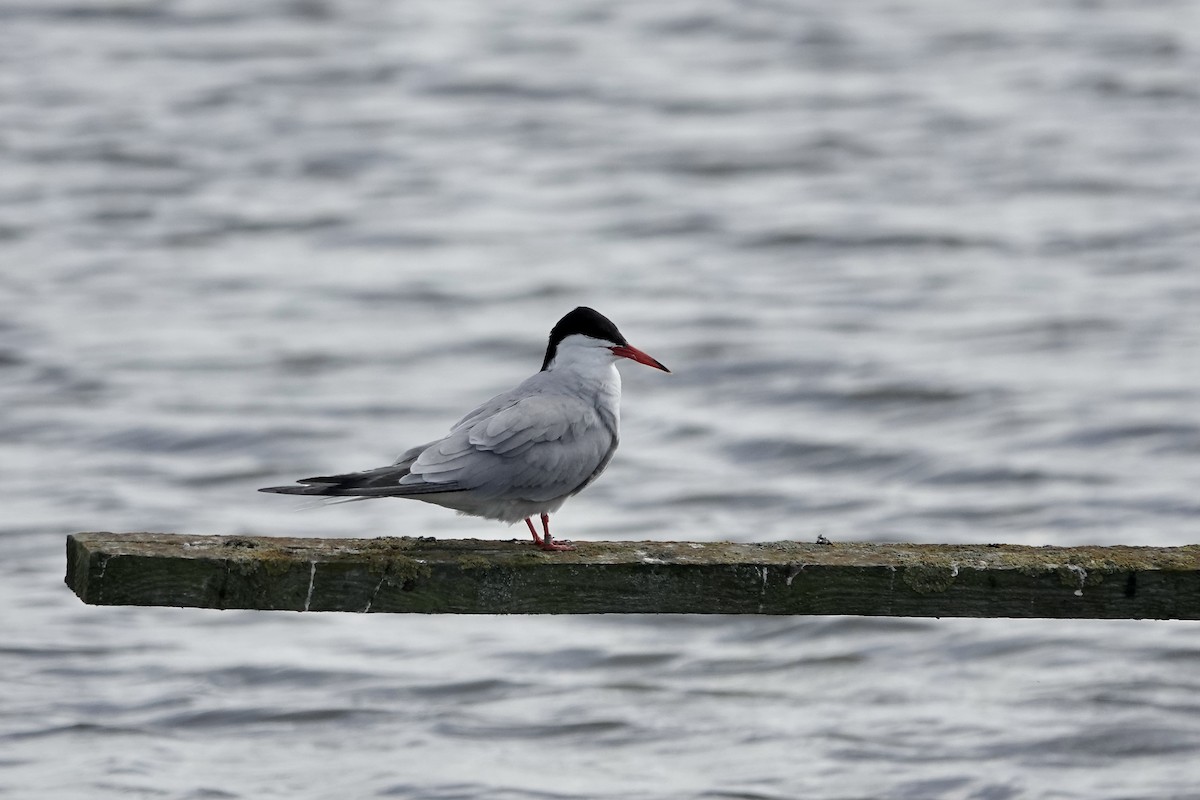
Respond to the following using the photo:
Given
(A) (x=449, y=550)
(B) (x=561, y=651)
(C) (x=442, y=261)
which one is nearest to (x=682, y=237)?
(C) (x=442, y=261)

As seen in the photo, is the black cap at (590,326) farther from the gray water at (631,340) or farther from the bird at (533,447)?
the gray water at (631,340)

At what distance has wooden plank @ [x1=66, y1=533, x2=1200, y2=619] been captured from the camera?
13.2 ft

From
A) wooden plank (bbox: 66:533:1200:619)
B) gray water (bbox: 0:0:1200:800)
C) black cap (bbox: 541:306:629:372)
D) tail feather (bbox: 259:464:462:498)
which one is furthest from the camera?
gray water (bbox: 0:0:1200:800)

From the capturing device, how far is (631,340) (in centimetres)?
1152

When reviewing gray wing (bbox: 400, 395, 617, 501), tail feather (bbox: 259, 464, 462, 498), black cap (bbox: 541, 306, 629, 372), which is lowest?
tail feather (bbox: 259, 464, 462, 498)

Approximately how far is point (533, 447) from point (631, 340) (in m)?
6.86

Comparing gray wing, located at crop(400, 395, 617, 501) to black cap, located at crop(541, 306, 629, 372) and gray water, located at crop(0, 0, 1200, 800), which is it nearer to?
black cap, located at crop(541, 306, 629, 372)

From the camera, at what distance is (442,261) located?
45.0ft

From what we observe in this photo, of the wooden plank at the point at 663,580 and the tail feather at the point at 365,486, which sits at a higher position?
the tail feather at the point at 365,486

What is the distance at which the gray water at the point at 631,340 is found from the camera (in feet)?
21.4

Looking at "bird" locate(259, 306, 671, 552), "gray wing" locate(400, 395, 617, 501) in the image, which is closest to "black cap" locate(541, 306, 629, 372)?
"bird" locate(259, 306, 671, 552)

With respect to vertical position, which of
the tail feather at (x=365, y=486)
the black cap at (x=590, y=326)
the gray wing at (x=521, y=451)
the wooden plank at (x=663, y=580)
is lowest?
the wooden plank at (x=663, y=580)

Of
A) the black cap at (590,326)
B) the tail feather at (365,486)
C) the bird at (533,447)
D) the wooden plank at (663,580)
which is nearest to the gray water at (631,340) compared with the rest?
the bird at (533,447)

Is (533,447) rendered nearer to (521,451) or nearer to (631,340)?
(521,451)
